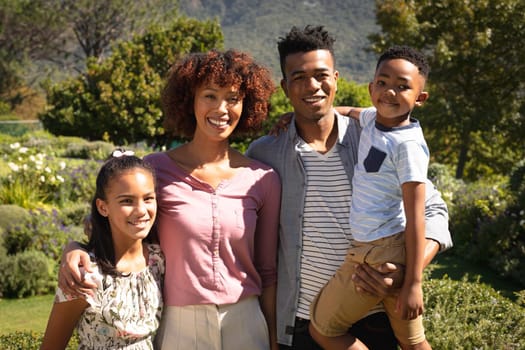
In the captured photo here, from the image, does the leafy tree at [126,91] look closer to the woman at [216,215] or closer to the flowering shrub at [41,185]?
the flowering shrub at [41,185]

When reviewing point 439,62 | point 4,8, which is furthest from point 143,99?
point 4,8

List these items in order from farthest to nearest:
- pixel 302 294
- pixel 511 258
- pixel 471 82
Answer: pixel 471 82 → pixel 511 258 → pixel 302 294

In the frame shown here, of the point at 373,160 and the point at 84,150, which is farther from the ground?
the point at 373,160

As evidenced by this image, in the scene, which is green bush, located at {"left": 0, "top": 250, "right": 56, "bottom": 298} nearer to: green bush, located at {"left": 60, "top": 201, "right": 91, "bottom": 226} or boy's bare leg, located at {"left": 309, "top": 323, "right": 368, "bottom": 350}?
green bush, located at {"left": 60, "top": 201, "right": 91, "bottom": 226}

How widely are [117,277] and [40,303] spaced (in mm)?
5153

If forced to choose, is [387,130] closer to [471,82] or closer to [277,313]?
[277,313]

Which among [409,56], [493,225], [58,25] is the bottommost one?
[493,225]

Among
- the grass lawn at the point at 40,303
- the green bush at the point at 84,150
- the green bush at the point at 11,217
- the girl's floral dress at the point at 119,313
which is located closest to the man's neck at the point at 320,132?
the girl's floral dress at the point at 119,313

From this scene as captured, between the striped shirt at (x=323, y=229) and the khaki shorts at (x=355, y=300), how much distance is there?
0.38ft

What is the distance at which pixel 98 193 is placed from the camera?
259cm

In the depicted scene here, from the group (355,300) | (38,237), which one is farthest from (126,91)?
(355,300)

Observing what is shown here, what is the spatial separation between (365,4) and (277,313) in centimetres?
7762

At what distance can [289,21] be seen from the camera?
247ft

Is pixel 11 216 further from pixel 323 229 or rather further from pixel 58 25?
pixel 58 25
